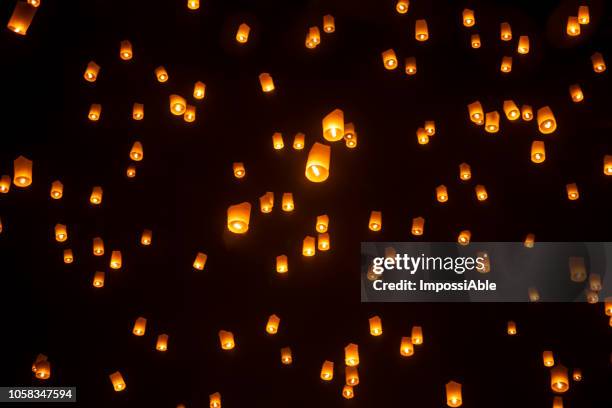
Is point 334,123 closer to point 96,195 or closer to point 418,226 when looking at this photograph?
point 418,226

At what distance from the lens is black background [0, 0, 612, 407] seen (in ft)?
14.1

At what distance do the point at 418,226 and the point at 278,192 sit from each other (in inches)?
46.1

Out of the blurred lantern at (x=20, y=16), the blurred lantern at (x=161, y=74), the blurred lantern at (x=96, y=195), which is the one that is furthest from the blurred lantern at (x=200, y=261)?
the blurred lantern at (x=20, y=16)

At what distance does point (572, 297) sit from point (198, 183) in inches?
124

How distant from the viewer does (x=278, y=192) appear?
178 inches

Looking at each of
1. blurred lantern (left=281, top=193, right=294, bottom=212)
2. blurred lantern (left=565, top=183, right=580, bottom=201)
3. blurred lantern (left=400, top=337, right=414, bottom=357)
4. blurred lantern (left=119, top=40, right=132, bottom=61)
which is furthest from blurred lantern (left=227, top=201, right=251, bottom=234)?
blurred lantern (left=565, top=183, right=580, bottom=201)

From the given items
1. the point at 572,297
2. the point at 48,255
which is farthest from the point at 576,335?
the point at 48,255

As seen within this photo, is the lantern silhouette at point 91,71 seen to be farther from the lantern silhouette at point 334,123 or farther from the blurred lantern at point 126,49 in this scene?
the lantern silhouette at point 334,123

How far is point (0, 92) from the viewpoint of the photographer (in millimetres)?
4582

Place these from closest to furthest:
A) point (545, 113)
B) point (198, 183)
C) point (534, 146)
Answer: point (545, 113) → point (534, 146) → point (198, 183)

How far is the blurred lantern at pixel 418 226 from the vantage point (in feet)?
14.1

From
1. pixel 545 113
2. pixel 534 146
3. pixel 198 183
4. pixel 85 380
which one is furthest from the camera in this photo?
pixel 198 183

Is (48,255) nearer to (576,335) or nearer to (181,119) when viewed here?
(181,119)

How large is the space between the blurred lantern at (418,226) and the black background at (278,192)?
0.08 m
